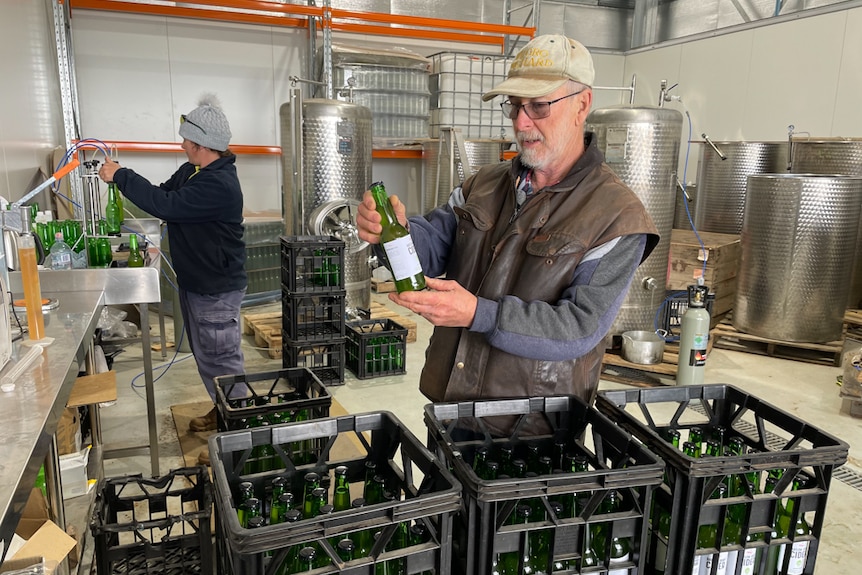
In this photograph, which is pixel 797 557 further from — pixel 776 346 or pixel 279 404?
pixel 776 346

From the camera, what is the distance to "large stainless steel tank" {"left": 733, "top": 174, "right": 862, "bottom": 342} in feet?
17.7

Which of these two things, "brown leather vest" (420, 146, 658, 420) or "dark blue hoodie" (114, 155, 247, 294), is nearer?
"brown leather vest" (420, 146, 658, 420)

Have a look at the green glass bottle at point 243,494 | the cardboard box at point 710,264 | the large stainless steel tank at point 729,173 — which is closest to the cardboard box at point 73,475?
the green glass bottle at point 243,494

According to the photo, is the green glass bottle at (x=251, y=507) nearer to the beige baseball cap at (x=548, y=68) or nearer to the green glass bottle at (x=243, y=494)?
the green glass bottle at (x=243, y=494)

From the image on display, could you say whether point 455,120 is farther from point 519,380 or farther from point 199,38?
point 519,380

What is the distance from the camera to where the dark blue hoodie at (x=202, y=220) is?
11.0 feet

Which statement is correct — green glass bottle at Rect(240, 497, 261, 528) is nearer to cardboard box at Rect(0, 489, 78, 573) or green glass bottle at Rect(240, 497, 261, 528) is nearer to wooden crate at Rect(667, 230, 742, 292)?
cardboard box at Rect(0, 489, 78, 573)

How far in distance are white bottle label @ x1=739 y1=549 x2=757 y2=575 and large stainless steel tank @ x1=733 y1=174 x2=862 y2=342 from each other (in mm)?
4704

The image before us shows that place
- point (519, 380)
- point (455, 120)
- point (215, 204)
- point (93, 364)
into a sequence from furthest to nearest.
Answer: point (455, 120) < point (215, 204) < point (93, 364) < point (519, 380)

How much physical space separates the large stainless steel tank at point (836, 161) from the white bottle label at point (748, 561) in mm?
5121

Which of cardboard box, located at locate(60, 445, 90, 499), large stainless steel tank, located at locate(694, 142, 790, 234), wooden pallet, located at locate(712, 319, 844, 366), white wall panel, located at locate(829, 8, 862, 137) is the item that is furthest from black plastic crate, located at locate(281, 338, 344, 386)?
white wall panel, located at locate(829, 8, 862, 137)

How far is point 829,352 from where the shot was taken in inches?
221

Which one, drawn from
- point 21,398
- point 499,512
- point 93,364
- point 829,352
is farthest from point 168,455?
point 829,352

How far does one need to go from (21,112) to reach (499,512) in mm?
4494
